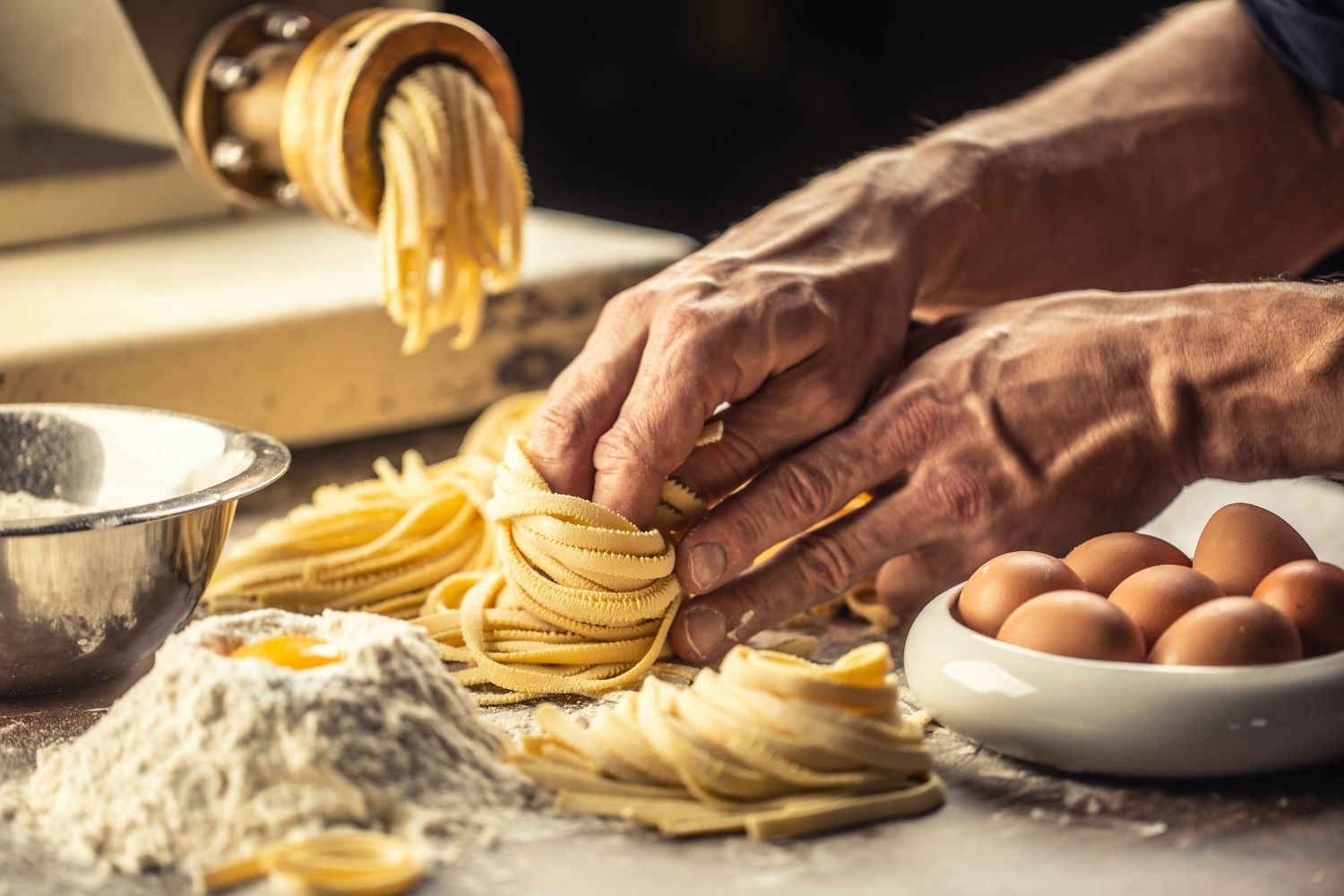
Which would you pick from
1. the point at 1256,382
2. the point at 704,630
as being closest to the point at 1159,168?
the point at 1256,382

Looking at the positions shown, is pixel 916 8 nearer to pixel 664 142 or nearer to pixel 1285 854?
pixel 664 142

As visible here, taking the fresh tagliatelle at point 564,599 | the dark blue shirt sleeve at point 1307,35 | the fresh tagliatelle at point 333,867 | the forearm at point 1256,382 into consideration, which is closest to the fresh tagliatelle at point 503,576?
the fresh tagliatelle at point 564,599

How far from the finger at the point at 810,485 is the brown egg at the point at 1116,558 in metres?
0.18

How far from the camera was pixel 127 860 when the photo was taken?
100 cm

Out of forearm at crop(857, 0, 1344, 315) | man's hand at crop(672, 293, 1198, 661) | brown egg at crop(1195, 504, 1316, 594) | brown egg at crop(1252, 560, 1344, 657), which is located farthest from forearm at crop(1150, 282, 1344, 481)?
forearm at crop(857, 0, 1344, 315)

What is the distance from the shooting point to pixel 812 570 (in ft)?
4.63

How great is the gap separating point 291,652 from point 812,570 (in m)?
0.50

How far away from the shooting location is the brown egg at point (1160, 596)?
1129mm

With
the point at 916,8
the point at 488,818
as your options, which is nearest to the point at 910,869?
the point at 488,818

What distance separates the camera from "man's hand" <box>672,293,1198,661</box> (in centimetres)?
138

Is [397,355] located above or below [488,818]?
below

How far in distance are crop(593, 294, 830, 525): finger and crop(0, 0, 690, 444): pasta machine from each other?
709 millimetres

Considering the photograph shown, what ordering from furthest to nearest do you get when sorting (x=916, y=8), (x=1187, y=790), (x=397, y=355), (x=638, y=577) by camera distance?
(x=916, y=8), (x=397, y=355), (x=638, y=577), (x=1187, y=790)

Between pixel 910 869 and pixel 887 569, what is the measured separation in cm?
52
